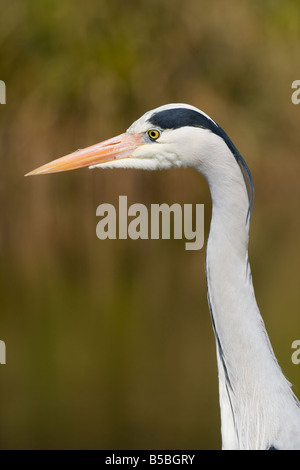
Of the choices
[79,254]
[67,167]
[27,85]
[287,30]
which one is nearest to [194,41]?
[287,30]

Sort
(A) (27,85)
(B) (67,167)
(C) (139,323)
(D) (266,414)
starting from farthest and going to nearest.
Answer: (A) (27,85) → (C) (139,323) → (B) (67,167) → (D) (266,414)

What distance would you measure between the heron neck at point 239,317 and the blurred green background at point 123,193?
6.60ft

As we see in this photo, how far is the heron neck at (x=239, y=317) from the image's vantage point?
2693mm

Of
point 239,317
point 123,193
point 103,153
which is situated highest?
point 123,193

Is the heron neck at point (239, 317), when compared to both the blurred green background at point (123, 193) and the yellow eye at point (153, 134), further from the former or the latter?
the blurred green background at point (123, 193)

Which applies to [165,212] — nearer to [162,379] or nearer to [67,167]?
[162,379]

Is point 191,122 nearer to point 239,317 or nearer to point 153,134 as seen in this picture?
point 153,134

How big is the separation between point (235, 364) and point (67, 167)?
93 cm

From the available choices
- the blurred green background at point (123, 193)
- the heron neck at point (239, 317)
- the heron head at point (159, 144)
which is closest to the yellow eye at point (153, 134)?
the heron head at point (159, 144)

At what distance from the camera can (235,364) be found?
278 cm

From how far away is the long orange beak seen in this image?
294 cm

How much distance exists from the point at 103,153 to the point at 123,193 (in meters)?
9.67

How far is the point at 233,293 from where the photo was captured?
2723 mm

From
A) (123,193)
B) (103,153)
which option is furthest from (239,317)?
(123,193)
